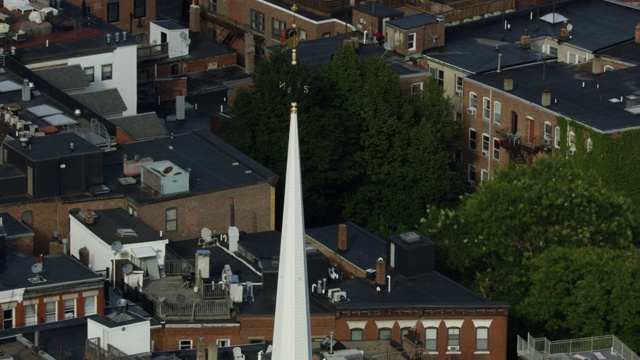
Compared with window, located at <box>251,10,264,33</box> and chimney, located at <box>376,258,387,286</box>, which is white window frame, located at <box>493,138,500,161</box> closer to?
window, located at <box>251,10,264,33</box>

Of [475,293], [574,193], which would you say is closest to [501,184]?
[574,193]

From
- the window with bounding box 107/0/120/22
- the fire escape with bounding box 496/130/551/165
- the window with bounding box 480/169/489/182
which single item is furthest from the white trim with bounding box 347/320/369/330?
the window with bounding box 107/0/120/22

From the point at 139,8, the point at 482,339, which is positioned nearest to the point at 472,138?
the point at 139,8

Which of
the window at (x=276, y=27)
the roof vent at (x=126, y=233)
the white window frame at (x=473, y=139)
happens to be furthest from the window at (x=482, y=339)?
the window at (x=276, y=27)

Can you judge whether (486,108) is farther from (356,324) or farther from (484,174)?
(356,324)

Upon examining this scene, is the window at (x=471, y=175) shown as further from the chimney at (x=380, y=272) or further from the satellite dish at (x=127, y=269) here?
the satellite dish at (x=127, y=269)

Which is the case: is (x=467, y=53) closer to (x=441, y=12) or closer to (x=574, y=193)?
(x=441, y=12)
